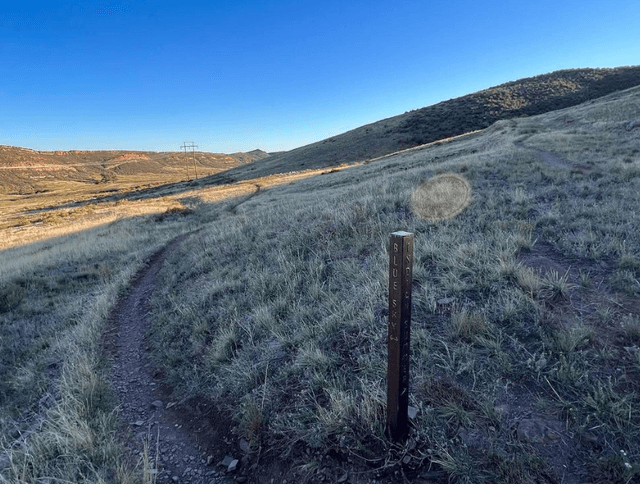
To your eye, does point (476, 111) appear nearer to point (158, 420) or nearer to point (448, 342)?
point (448, 342)

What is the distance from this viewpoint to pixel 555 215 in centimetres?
758

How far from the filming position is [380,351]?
422 cm

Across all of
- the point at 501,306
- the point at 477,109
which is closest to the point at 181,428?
the point at 501,306

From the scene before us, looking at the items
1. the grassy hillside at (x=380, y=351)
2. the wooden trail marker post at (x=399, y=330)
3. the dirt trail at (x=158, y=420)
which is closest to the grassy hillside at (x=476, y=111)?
the grassy hillside at (x=380, y=351)

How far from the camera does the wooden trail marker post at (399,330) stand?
2.73 meters

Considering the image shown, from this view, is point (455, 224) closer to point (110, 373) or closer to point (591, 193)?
point (591, 193)

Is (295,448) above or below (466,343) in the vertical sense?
below

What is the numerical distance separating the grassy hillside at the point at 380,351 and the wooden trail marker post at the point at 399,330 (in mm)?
259

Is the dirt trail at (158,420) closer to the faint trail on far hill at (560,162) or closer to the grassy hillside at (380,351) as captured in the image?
the grassy hillside at (380,351)

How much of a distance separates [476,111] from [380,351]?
66.4 meters

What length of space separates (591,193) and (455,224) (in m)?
4.65

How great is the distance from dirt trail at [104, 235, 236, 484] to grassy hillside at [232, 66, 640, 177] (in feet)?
170

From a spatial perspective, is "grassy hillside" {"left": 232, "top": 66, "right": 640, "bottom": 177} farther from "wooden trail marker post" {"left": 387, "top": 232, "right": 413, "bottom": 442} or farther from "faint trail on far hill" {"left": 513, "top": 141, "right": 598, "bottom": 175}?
"wooden trail marker post" {"left": 387, "top": 232, "right": 413, "bottom": 442}

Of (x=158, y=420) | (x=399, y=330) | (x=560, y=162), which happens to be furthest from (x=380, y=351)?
(x=560, y=162)
